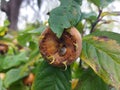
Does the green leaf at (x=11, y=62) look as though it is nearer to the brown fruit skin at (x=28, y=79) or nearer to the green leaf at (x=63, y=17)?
the brown fruit skin at (x=28, y=79)

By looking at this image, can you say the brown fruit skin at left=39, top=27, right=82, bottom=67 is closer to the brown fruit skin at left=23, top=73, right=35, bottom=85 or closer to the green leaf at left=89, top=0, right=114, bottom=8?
the green leaf at left=89, top=0, right=114, bottom=8

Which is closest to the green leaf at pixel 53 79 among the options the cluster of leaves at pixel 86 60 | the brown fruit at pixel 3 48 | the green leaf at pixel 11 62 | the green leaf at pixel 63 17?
the cluster of leaves at pixel 86 60

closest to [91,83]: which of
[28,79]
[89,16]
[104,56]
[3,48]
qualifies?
[104,56]

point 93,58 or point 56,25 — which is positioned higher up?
point 56,25

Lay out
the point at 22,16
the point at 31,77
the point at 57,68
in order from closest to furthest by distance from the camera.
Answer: the point at 57,68
the point at 31,77
the point at 22,16

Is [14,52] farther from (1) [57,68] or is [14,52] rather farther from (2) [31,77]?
(1) [57,68]

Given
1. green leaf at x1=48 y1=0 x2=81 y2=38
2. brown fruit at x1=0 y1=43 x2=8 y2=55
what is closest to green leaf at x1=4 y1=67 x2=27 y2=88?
brown fruit at x1=0 y1=43 x2=8 y2=55

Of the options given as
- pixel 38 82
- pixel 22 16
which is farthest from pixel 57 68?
pixel 22 16
